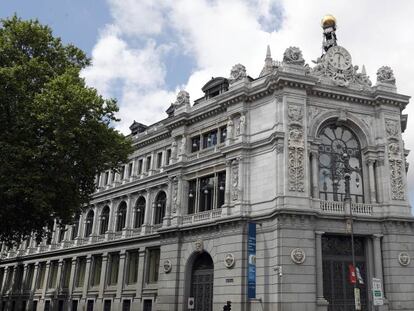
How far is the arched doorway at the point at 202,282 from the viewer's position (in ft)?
121

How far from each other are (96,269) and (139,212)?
8.37 metres

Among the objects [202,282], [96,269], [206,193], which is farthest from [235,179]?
[96,269]

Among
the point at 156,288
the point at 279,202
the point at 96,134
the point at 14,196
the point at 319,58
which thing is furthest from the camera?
the point at 156,288

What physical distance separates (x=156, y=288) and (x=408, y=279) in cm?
2072

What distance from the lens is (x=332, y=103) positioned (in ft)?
122

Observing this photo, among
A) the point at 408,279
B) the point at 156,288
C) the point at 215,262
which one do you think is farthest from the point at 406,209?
the point at 156,288

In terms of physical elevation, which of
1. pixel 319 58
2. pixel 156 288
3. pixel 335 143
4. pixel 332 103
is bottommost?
pixel 156 288

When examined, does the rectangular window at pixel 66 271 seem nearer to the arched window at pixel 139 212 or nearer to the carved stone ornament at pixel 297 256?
the arched window at pixel 139 212

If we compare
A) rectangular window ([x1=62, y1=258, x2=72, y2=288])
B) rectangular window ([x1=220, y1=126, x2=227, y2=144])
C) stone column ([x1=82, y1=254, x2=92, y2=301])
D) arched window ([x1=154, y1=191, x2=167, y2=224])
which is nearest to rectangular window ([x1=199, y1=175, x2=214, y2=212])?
rectangular window ([x1=220, y1=126, x2=227, y2=144])

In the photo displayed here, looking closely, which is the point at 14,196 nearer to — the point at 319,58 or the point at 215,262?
the point at 215,262

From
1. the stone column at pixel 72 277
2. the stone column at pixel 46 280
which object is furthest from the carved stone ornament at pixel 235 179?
the stone column at pixel 46 280

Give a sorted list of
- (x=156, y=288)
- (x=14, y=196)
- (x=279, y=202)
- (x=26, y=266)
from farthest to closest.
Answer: (x=26, y=266)
(x=156, y=288)
(x=279, y=202)
(x=14, y=196)

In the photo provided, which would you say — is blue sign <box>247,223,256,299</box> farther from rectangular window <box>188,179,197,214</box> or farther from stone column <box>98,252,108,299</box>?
stone column <box>98,252,108,299</box>

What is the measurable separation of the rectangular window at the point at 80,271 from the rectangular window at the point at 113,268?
4.79 meters
